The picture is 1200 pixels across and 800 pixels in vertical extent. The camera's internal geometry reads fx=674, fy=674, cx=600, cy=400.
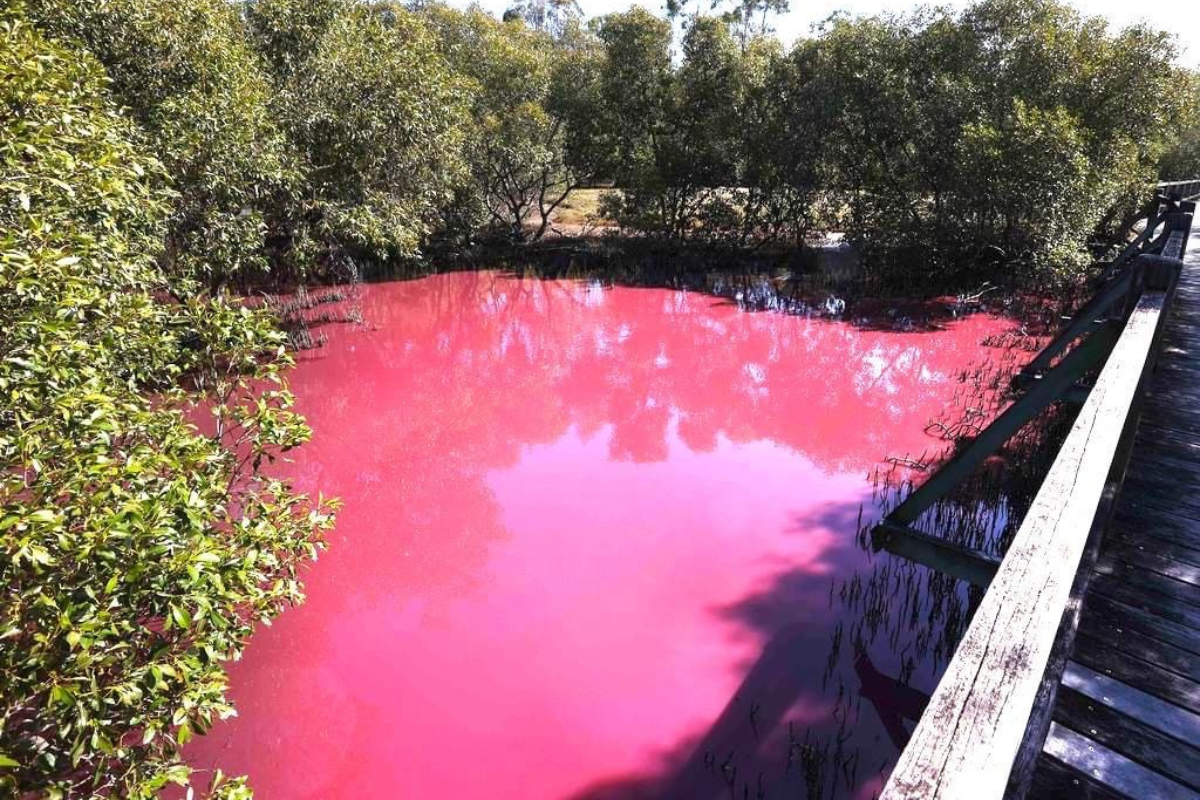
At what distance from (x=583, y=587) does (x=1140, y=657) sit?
4545 mm

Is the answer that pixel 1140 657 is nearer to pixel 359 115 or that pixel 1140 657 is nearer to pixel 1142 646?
pixel 1142 646

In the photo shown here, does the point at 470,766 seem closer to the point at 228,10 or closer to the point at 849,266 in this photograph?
the point at 228,10

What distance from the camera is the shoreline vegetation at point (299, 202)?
9.38 ft

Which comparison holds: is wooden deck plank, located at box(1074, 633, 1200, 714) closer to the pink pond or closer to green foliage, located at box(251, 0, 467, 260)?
the pink pond

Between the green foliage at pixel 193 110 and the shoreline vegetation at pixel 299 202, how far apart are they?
0.15 feet

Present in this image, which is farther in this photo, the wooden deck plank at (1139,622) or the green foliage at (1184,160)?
the green foliage at (1184,160)

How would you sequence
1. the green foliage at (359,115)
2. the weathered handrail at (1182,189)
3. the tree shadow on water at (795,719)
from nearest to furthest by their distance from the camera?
1. the tree shadow on water at (795,719)
2. the green foliage at (359,115)
3. the weathered handrail at (1182,189)

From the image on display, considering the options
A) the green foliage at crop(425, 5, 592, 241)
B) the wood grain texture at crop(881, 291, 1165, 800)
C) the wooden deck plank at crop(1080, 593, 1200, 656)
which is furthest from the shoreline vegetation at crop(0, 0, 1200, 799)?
the wooden deck plank at crop(1080, 593, 1200, 656)

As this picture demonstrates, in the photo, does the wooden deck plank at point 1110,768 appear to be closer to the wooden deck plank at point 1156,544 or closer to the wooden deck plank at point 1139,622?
the wooden deck plank at point 1139,622

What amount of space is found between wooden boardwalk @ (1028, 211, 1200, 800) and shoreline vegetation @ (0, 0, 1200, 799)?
337cm

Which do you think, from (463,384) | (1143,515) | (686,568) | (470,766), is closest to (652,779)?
(470,766)

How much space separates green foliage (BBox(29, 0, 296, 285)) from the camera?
954 centimetres

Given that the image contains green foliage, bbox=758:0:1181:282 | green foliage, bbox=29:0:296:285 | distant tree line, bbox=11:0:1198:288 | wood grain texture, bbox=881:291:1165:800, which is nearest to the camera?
wood grain texture, bbox=881:291:1165:800

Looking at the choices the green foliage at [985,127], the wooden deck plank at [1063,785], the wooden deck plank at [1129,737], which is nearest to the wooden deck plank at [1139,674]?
the wooden deck plank at [1129,737]
